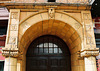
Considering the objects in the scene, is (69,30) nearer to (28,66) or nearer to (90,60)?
(90,60)

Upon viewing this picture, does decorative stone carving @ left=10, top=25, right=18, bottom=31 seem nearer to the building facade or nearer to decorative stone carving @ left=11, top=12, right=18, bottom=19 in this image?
the building facade

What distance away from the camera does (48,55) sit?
747cm

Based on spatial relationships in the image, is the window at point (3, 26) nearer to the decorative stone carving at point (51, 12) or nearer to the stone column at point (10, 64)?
the stone column at point (10, 64)

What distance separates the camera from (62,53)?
24.8 ft

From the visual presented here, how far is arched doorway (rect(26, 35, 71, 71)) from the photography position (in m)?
7.31

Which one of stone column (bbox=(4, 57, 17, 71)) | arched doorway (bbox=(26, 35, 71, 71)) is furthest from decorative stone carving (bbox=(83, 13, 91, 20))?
stone column (bbox=(4, 57, 17, 71))

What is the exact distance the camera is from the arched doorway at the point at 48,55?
7312 millimetres

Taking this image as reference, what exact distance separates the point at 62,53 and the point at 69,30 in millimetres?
1917

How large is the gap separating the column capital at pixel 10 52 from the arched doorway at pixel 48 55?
232 cm

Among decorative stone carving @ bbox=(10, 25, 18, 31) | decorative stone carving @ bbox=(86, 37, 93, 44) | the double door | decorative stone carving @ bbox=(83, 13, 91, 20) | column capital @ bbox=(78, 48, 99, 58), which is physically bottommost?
the double door

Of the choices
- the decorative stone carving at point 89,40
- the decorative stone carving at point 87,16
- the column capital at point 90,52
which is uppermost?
the decorative stone carving at point 87,16

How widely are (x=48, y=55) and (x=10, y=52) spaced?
2.84 meters

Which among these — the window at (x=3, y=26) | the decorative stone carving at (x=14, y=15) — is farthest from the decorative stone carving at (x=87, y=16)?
the window at (x=3, y=26)

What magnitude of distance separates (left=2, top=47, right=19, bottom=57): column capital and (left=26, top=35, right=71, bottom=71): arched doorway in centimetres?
232
